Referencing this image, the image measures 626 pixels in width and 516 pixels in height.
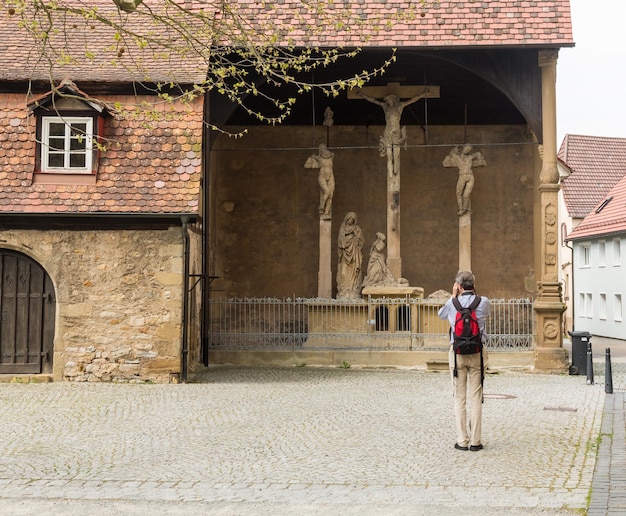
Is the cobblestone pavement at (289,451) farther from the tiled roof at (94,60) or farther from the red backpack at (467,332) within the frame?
the tiled roof at (94,60)

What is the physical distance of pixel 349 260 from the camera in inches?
725

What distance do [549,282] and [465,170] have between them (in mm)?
3984

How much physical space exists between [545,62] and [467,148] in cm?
313

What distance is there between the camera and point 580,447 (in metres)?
8.05

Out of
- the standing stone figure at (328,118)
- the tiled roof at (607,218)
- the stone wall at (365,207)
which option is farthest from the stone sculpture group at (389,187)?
the tiled roof at (607,218)

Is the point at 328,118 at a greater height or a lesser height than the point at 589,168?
lesser

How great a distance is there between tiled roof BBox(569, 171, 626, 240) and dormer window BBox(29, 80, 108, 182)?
2062cm

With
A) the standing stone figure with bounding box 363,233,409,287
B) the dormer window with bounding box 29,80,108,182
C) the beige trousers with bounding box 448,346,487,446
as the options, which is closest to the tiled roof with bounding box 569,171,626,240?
the standing stone figure with bounding box 363,233,409,287

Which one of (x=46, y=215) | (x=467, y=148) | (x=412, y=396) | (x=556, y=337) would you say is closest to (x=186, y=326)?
(x=46, y=215)

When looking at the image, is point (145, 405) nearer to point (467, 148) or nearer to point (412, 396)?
point (412, 396)

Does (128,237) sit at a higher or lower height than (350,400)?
higher

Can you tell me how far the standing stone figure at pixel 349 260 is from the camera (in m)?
18.3

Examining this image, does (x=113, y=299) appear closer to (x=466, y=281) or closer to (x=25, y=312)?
(x=25, y=312)

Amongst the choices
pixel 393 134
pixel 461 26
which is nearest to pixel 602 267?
pixel 393 134
